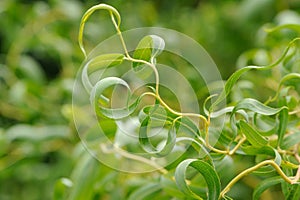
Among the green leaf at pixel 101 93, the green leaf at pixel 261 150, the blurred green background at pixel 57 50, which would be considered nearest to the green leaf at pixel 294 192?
the green leaf at pixel 261 150

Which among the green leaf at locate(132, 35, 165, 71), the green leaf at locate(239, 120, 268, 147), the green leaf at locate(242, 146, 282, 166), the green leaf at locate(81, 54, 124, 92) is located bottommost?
the green leaf at locate(242, 146, 282, 166)

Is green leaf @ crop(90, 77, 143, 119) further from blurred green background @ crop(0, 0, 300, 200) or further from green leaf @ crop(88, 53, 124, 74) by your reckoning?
blurred green background @ crop(0, 0, 300, 200)

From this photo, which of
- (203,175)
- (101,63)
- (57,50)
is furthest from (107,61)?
(57,50)

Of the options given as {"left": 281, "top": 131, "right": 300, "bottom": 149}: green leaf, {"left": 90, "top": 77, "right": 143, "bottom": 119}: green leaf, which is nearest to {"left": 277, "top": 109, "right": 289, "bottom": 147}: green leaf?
{"left": 281, "top": 131, "right": 300, "bottom": 149}: green leaf

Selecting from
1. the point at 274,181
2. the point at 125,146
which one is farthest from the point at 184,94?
the point at 274,181

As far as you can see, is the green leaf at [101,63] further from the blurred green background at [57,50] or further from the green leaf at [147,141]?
the blurred green background at [57,50]

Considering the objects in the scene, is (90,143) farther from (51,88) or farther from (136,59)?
(51,88)
